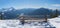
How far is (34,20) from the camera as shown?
74.7 inches

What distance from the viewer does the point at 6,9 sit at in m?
1.92

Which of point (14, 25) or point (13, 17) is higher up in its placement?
point (13, 17)

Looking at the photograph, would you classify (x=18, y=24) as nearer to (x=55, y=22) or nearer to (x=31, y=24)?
(x=31, y=24)

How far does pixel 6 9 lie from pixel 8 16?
0.37ft

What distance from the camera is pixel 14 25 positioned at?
6.23 feet

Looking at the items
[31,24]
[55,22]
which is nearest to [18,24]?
[31,24]

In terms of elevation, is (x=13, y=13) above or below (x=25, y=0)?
below

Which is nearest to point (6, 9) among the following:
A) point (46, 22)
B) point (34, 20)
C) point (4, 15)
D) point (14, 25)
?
point (4, 15)

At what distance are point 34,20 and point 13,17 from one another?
1.07ft

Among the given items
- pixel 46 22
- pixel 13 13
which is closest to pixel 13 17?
pixel 13 13

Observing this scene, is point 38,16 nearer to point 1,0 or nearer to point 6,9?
point 6,9

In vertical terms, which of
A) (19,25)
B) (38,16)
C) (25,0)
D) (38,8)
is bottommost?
(19,25)

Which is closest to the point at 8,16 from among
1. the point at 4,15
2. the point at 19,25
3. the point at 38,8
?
the point at 4,15

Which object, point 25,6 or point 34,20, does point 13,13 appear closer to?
point 25,6
